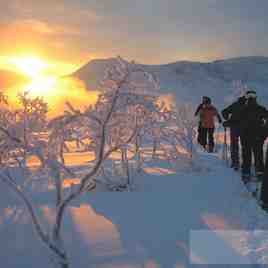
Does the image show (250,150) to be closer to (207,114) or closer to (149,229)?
(149,229)

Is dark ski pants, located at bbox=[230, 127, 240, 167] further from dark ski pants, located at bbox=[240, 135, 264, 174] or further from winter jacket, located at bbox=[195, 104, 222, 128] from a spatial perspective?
winter jacket, located at bbox=[195, 104, 222, 128]

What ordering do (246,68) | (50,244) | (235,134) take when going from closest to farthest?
1. (50,244)
2. (235,134)
3. (246,68)

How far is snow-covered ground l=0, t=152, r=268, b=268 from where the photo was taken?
12.8 feet

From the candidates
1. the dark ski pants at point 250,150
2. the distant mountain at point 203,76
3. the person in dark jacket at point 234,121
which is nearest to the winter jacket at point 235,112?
the person in dark jacket at point 234,121

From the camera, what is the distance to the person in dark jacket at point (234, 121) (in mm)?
8039

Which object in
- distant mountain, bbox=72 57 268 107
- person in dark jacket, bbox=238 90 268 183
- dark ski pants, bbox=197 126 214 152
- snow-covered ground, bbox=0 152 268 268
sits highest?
distant mountain, bbox=72 57 268 107

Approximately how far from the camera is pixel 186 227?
15.7 feet

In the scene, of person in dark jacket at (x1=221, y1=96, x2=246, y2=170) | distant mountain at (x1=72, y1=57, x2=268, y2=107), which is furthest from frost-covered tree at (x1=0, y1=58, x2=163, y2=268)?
distant mountain at (x1=72, y1=57, x2=268, y2=107)

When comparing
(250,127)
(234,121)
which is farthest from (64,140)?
(234,121)

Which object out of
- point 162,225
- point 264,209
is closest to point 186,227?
point 162,225

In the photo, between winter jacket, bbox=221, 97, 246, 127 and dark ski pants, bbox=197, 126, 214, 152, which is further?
dark ski pants, bbox=197, 126, 214, 152

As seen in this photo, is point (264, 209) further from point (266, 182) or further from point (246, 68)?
point (246, 68)

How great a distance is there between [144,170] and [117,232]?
464 cm

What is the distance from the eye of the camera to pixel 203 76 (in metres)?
103
